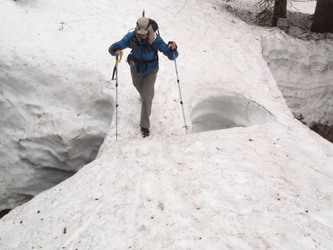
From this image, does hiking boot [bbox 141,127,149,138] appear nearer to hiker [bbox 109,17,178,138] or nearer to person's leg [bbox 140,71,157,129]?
hiker [bbox 109,17,178,138]

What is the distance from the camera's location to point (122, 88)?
729 centimetres

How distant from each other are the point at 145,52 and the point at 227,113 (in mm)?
3573

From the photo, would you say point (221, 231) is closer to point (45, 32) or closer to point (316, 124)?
point (45, 32)

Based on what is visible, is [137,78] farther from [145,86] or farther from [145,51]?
[145,51]

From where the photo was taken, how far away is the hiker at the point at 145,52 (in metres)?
5.09

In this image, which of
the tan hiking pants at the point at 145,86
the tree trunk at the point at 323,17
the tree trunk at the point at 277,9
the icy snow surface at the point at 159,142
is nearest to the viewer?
the icy snow surface at the point at 159,142

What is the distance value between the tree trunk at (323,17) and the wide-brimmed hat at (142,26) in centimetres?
856

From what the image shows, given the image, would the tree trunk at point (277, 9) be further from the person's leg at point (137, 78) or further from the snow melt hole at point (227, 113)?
the person's leg at point (137, 78)

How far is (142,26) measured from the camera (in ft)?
16.3

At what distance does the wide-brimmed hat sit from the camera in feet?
16.3

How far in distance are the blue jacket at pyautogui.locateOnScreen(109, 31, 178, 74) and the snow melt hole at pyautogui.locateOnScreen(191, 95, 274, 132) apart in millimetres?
2262

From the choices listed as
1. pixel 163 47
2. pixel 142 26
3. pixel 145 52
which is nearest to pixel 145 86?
pixel 145 52

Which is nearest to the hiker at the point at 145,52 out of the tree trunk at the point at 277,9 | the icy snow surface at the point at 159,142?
the icy snow surface at the point at 159,142

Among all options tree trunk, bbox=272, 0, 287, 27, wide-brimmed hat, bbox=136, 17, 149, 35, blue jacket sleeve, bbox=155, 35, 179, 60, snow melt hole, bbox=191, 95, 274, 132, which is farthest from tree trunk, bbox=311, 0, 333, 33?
wide-brimmed hat, bbox=136, 17, 149, 35
